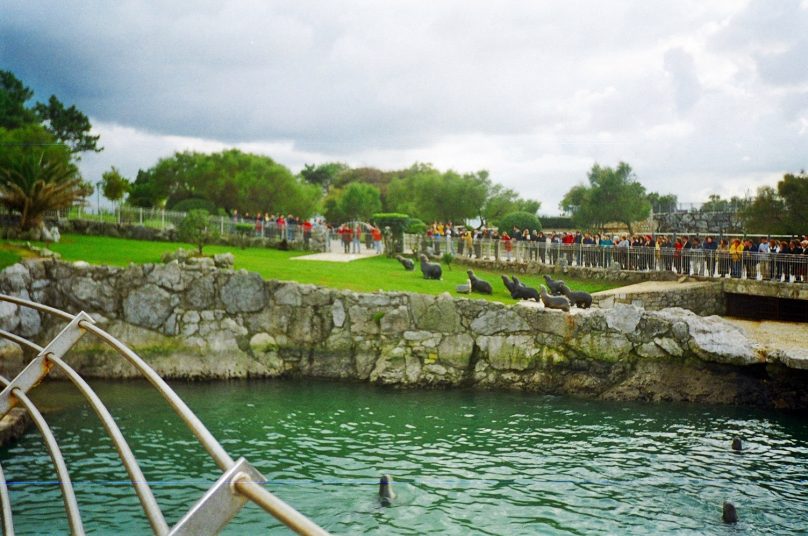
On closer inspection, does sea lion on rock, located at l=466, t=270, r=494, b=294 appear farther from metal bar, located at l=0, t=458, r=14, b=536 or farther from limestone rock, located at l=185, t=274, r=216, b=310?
metal bar, located at l=0, t=458, r=14, b=536

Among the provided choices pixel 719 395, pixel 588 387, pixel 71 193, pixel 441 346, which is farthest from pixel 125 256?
pixel 719 395

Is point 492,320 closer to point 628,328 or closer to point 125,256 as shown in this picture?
point 628,328

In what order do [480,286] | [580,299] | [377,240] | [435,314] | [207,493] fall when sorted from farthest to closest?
[377,240] → [480,286] → [580,299] → [435,314] → [207,493]

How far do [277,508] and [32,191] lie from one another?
31.8 m

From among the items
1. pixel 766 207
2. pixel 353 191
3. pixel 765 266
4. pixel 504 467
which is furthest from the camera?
pixel 353 191

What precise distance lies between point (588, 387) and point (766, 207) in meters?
23.9

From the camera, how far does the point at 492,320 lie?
2142 cm

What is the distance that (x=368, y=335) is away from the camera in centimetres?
2183

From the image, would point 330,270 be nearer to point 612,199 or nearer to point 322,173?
point 612,199

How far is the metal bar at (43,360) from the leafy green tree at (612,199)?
5371 cm

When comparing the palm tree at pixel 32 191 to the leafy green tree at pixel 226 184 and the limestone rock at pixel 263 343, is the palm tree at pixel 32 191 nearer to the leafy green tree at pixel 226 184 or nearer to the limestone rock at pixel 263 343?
the limestone rock at pixel 263 343

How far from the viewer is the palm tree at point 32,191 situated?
30.0 meters

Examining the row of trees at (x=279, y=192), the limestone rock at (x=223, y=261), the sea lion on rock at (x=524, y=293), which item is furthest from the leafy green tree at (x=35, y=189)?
the sea lion on rock at (x=524, y=293)

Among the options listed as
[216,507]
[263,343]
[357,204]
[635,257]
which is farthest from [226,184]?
[216,507]
